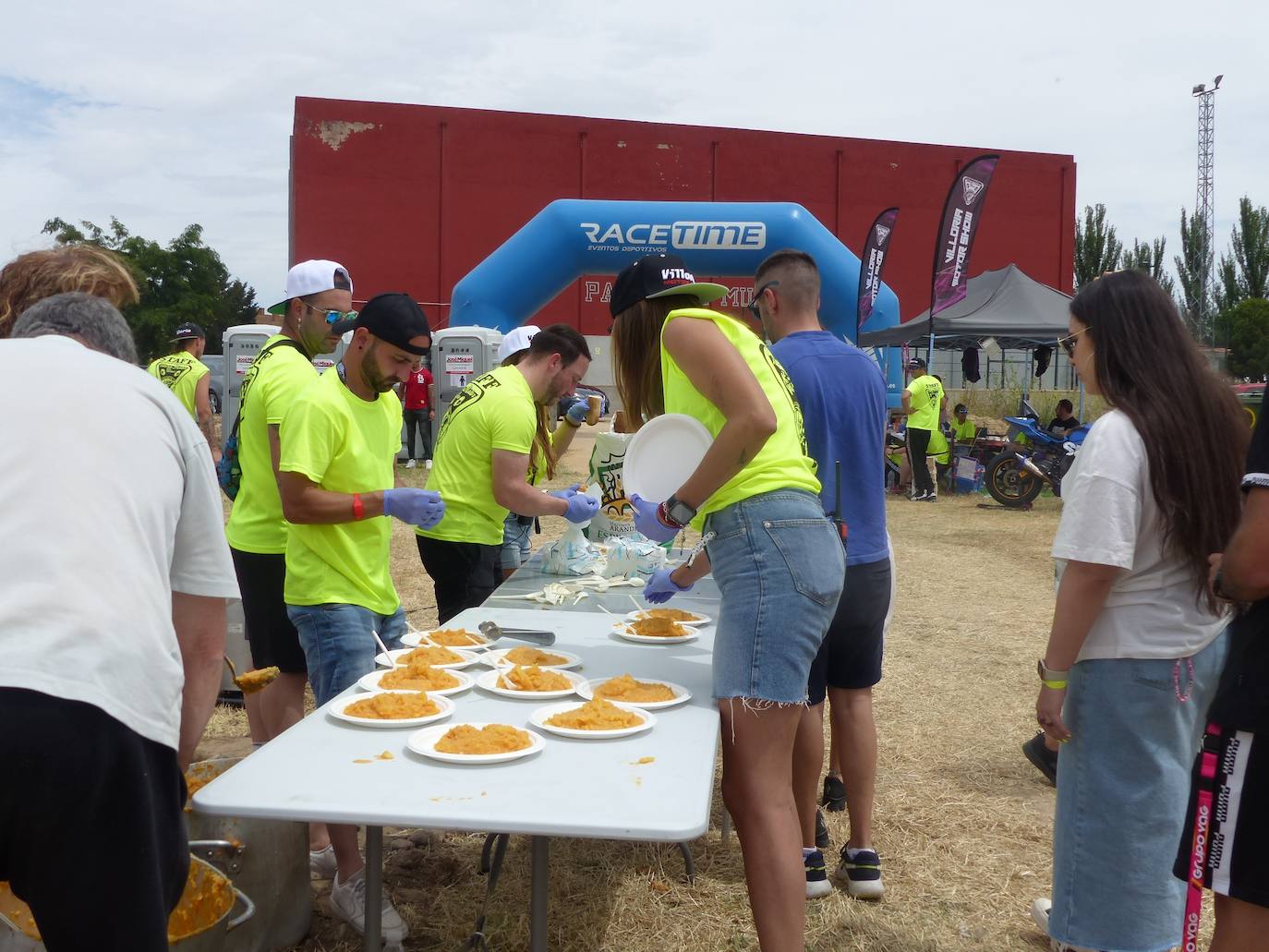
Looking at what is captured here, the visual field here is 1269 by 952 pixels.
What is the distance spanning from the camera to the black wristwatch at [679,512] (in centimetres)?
221

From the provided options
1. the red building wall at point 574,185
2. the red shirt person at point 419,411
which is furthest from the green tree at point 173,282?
the red shirt person at point 419,411

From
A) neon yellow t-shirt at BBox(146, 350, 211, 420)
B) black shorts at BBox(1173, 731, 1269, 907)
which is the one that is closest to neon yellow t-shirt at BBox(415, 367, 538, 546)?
black shorts at BBox(1173, 731, 1269, 907)

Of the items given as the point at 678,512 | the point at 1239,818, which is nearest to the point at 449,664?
the point at 678,512

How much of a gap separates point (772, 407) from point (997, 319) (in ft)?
39.4

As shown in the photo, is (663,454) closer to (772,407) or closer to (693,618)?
(772,407)

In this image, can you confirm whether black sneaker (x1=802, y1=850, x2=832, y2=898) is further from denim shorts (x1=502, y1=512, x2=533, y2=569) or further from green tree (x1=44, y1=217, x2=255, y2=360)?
green tree (x1=44, y1=217, x2=255, y2=360)

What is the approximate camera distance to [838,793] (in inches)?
153

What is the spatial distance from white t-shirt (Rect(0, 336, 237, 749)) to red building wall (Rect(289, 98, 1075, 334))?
20266 mm

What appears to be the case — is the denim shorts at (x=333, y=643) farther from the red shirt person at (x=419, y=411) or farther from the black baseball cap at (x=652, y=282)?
the red shirt person at (x=419, y=411)

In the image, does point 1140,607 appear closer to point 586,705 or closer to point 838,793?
point 586,705

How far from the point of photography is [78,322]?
1557 mm

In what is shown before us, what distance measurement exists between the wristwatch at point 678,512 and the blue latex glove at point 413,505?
0.81 meters

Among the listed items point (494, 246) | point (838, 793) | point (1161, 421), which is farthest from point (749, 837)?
point (494, 246)

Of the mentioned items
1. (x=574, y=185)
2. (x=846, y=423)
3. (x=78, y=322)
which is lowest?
(x=846, y=423)
